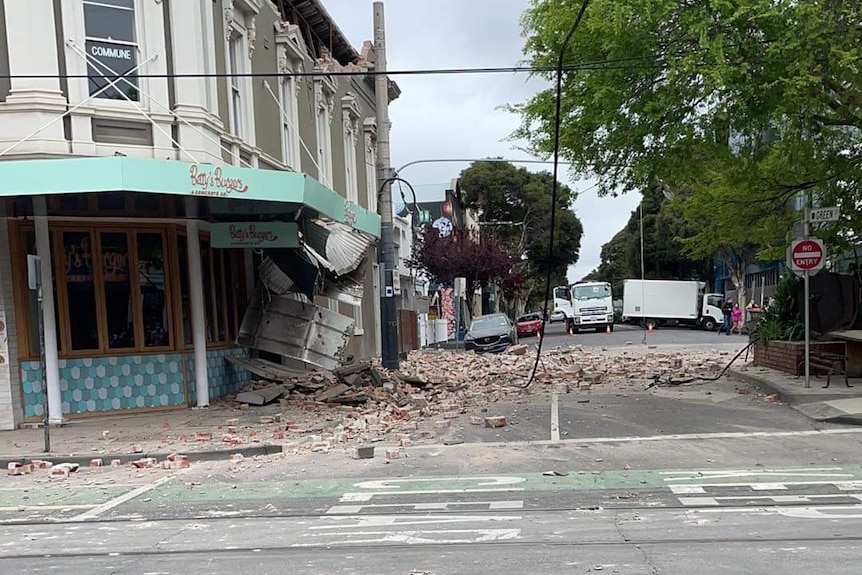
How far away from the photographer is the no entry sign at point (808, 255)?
507 inches

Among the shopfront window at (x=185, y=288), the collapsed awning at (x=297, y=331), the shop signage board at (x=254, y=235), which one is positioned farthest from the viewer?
the collapsed awning at (x=297, y=331)

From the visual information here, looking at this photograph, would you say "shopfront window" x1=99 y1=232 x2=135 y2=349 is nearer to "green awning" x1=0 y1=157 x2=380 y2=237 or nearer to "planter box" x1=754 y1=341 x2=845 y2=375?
"green awning" x1=0 y1=157 x2=380 y2=237

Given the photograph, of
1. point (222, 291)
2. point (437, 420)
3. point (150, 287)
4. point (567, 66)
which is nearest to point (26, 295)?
point (150, 287)

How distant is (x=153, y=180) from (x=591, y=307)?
129ft

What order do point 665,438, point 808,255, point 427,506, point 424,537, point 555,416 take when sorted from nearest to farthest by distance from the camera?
point 424,537, point 427,506, point 665,438, point 555,416, point 808,255

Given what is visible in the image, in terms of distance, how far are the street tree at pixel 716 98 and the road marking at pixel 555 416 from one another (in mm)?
4360

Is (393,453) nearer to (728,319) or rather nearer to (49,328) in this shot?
(49,328)

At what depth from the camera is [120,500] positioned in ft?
26.4

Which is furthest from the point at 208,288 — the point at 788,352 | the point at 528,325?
the point at 528,325

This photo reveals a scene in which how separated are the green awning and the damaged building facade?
21 millimetres

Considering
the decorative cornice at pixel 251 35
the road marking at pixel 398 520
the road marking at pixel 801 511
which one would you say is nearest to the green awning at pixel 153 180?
the decorative cornice at pixel 251 35

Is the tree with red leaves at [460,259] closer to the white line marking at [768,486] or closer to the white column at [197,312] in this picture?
the white column at [197,312]

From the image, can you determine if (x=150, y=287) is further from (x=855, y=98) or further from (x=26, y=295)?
(x=855, y=98)

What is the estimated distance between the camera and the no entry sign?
1288cm
